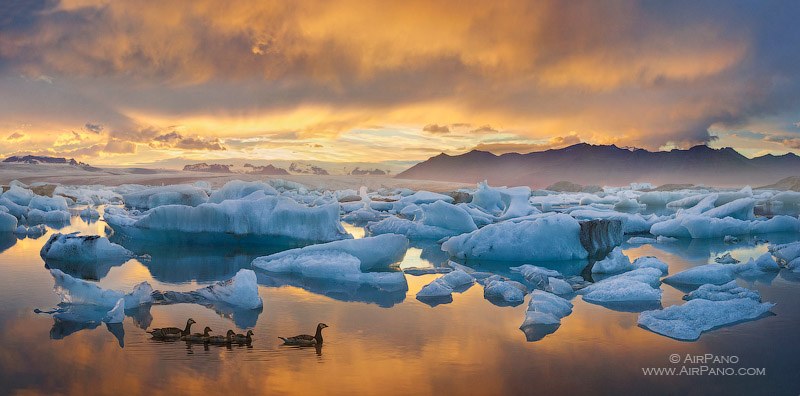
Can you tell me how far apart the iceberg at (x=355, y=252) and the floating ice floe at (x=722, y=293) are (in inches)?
213

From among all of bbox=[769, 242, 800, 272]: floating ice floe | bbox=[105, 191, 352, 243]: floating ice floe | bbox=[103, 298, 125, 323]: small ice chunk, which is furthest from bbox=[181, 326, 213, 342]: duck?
bbox=[769, 242, 800, 272]: floating ice floe

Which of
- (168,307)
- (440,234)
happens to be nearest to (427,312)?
(168,307)

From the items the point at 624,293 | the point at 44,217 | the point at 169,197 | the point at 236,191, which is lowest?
the point at 44,217

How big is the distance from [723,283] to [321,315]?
725 cm

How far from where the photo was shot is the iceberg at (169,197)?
21.8m

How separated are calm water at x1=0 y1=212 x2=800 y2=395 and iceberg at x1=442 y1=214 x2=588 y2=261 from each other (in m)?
3.73

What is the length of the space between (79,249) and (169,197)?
967 cm

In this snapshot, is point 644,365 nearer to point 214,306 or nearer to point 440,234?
point 214,306

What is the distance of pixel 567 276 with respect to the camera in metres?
11.8

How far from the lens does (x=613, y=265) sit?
482 inches

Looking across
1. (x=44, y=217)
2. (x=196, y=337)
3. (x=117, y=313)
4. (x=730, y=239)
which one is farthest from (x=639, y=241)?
(x=44, y=217)

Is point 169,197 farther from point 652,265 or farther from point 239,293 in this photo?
point 652,265

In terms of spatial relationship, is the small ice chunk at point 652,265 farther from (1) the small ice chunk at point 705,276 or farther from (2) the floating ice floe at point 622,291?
(2) the floating ice floe at point 622,291

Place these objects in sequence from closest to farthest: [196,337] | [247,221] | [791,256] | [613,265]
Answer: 1. [196,337]
2. [613,265]
3. [791,256]
4. [247,221]
